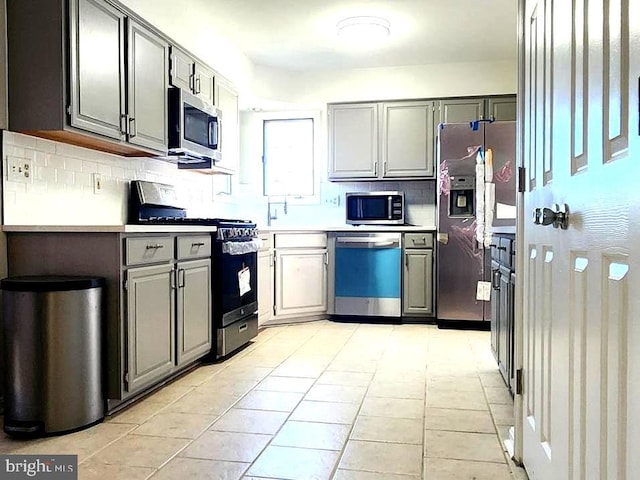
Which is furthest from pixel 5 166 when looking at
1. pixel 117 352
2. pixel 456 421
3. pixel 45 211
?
pixel 456 421

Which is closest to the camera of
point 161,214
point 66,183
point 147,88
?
point 66,183

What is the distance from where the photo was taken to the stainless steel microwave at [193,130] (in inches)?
140

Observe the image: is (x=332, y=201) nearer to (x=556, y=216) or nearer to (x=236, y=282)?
(x=236, y=282)

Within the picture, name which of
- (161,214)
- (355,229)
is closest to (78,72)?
(161,214)

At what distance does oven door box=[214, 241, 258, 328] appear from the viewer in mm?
3475

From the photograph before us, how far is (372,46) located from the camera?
471cm

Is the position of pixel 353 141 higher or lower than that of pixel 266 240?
higher

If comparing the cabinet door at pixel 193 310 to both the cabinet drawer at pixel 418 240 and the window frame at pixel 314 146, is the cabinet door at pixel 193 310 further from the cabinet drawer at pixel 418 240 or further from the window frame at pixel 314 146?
the window frame at pixel 314 146

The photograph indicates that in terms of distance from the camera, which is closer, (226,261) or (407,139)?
(226,261)

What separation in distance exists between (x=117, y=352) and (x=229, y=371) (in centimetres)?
94

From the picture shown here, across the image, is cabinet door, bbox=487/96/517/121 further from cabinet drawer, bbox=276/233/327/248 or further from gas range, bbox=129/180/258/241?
gas range, bbox=129/180/258/241

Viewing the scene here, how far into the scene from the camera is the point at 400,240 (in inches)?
192

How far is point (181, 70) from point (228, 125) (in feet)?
3.04

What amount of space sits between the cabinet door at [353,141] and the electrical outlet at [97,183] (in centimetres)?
259
